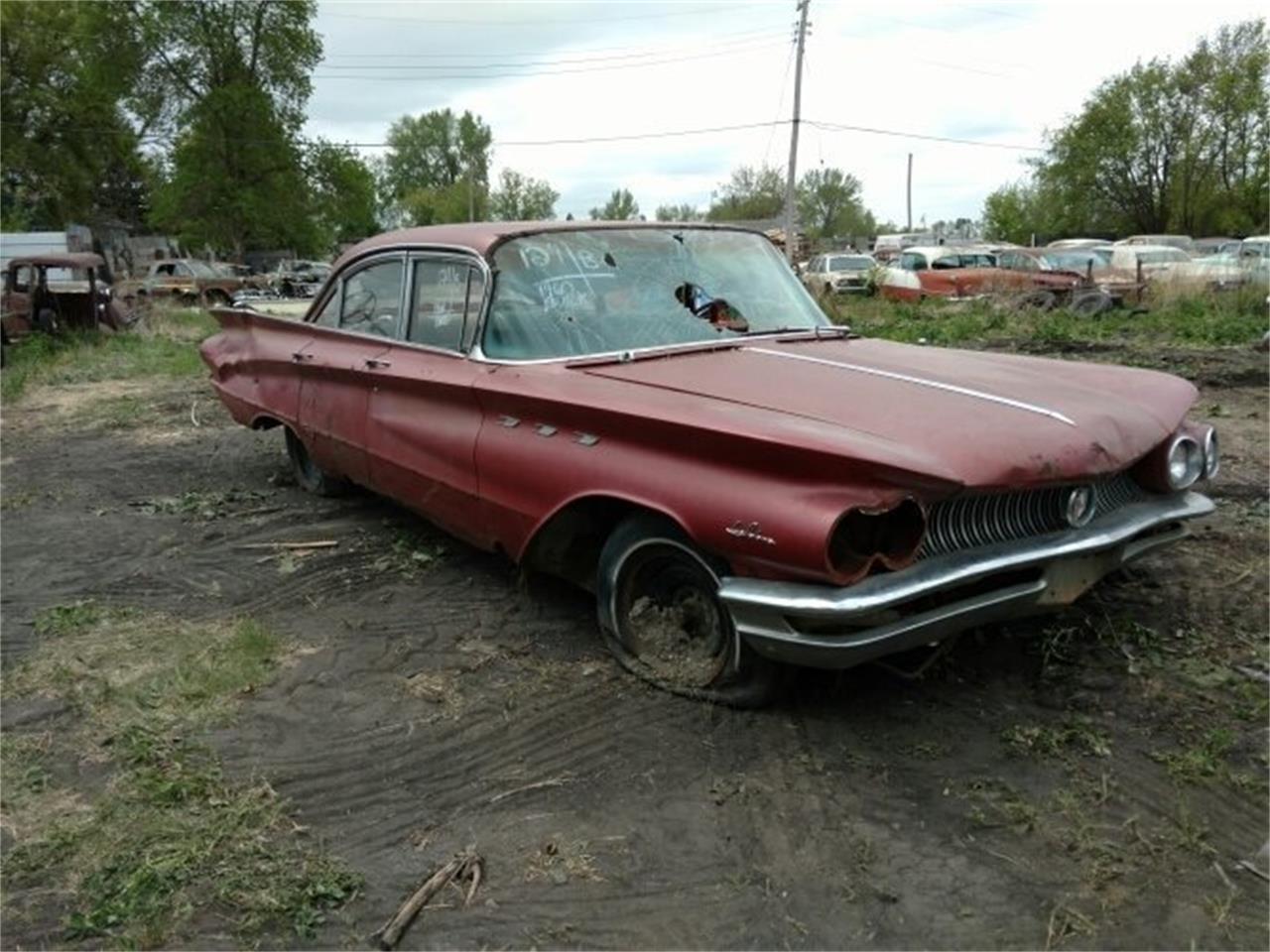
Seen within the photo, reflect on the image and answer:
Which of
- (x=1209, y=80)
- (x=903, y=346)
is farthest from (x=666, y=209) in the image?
(x=903, y=346)

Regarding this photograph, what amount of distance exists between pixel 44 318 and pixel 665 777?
16845 millimetres

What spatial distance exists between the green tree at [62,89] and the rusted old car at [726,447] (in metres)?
43.5

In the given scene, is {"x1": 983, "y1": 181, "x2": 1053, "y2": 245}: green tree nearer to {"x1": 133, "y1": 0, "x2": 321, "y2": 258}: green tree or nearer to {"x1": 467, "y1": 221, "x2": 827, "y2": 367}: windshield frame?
{"x1": 133, "y1": 0, "x2": 321, "y2": 258}: green tree

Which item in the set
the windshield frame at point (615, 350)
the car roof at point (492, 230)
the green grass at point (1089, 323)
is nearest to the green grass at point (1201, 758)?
the windshield frame at point (615, 350)

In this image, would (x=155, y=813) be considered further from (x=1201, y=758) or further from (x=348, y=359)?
(x=1201, y=758)

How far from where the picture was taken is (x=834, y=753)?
9.70ft

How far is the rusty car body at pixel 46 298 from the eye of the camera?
16234mm

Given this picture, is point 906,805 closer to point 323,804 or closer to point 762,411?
point 762,411

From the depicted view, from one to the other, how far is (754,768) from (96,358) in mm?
14451

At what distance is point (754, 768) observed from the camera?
2.90 metres

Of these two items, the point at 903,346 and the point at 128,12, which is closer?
the point at 903,346

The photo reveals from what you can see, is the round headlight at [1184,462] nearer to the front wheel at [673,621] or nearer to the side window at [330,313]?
the front wheel at [673,621]

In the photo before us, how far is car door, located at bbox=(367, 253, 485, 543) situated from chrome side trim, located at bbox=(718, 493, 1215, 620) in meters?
1.47

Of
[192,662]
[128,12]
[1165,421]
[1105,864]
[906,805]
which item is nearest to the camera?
[1105,864]
